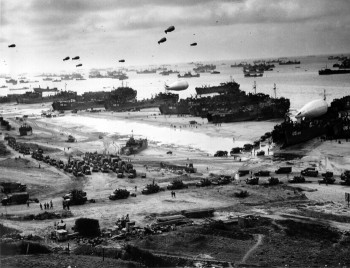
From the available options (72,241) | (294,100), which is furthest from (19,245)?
(294,100)

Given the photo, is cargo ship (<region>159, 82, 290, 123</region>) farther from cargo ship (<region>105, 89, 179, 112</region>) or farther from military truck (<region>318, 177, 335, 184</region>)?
military truck (<region>318, 177, 335, 184</region>)

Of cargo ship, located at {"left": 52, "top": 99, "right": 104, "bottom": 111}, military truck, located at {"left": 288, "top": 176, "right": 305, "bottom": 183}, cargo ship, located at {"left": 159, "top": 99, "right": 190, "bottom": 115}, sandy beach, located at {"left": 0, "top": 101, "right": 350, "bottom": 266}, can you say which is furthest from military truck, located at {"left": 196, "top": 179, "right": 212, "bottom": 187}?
cargo ship, located at {"left": 52, "top": 99, "right": 104, "bottom": 111}

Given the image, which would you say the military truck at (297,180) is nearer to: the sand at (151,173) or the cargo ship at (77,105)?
the sand at (151,173)

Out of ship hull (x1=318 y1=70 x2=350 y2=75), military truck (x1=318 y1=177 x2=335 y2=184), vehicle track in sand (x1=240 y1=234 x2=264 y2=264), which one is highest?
ship hull (x1=318 y1=70 x2=350 y2=75)

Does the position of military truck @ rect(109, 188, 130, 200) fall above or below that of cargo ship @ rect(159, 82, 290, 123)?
below

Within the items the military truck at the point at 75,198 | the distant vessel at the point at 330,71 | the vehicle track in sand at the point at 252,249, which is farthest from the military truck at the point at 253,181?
the distant vessel at the point at 330,71

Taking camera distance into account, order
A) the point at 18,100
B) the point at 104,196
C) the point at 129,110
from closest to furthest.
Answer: the point at 104,196 < the point at 129,110 < the point at 18,100

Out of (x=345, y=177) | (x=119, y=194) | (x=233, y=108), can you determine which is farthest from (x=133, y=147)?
(x=233, y=108)

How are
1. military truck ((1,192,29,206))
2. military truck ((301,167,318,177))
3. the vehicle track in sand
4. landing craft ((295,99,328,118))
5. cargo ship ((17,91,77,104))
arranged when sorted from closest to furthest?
1. the vehicle track in sand
2. military truck ((1,192,29,206))
3. military truck ((301,167,318,177))
4. landing craft ((295,99,328,118))
5. cargo ship ((17,91,77,104))

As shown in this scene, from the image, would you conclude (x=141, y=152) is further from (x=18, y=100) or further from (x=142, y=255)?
(x=18, y=100)
